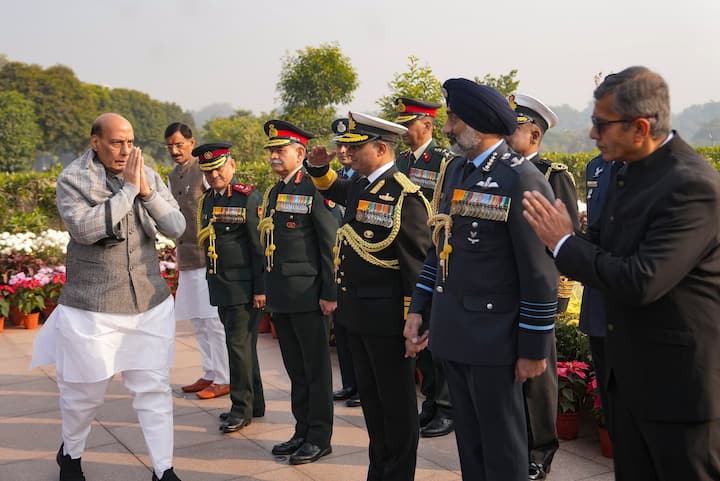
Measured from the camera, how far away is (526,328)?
2934 mm

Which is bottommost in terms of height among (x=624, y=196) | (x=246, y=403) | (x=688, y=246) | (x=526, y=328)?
(x=246, y=403)

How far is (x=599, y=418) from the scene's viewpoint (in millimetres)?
4652

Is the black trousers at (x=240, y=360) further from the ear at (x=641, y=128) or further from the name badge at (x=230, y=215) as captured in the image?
the ear at (x=641, y=128)

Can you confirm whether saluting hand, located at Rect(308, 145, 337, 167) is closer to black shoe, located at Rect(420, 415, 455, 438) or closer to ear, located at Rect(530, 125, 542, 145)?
ear, located at Rect(530, 125, 542, 145)

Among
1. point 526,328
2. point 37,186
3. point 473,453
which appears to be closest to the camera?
point 526,328

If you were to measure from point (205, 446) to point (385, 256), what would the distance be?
82.8 inches

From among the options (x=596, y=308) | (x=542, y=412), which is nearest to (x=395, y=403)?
(x=542, y=412)

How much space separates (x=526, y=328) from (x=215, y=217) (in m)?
3.05

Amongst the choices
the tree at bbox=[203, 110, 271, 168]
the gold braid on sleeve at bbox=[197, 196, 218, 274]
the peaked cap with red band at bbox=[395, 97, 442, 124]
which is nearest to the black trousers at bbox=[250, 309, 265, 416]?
the gold braid on sleeve at bbox=[197, 196, 218, 274]

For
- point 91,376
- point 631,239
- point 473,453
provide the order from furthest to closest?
point 91,376 < point 473,453 < point 631,239

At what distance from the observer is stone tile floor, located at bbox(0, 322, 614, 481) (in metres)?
4.43

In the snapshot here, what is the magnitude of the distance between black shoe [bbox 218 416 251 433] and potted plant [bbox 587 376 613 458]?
2.43 metres

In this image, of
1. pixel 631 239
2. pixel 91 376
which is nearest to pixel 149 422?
pixel 91 376

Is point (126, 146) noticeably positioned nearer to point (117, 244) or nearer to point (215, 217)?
point (117, 244)
